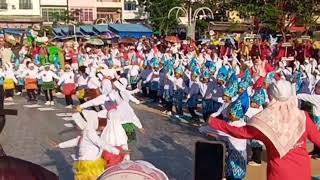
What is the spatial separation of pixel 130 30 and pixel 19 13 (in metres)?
20.7

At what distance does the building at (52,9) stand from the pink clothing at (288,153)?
61.1 metres

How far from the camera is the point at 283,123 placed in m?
5.47

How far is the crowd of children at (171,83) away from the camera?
31.8 ft

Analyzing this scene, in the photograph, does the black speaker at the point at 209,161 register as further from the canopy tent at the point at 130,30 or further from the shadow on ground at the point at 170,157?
Answer: the canopy tent at the point at 130,30

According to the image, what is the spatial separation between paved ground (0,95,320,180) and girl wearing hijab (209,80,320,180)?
3864 mm

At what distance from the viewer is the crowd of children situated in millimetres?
9680

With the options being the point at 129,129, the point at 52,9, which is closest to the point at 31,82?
the point at 129,129

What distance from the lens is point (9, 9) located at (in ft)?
206

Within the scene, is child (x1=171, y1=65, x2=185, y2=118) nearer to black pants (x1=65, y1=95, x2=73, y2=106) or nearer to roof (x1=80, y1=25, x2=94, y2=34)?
black pants (x1=65, y1=95, x2=73, y2=106)

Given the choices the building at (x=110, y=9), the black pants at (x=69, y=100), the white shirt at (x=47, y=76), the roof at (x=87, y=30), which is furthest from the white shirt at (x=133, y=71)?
the building at (x=110, y=9)

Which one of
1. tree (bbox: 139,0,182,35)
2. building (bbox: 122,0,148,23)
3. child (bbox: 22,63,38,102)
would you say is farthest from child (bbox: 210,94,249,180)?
building (bbox: 122,0,148,23)

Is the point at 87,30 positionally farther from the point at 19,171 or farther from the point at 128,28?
the point at 19,171

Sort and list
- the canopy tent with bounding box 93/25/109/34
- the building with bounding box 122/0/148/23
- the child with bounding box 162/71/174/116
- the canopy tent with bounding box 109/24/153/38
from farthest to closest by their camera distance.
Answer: the building with bounding box 122/0/148/23, the canopy tent with bounding box 93/25/109/34, the canopy tent with bounding box 109/24/153/38, the child with bounding box 162/71/174/116

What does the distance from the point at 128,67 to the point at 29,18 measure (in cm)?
4087
